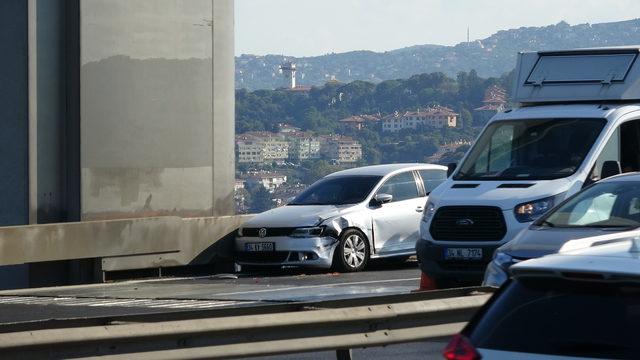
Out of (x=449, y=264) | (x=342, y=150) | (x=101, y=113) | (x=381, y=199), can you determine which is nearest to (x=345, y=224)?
(x=381, y=199)

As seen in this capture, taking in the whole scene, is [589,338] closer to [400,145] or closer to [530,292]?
[530,292]

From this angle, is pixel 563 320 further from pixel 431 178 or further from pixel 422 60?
pixel 422 60

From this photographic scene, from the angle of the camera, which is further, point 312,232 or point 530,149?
point 312,232

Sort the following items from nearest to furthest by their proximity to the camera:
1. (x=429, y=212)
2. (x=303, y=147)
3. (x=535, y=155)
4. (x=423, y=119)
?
(x=429, y=212) → (x=535, y=155) → (x=303, y=147) → (x=423, y=119)

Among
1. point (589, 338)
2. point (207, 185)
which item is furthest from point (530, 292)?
point (207, 185)

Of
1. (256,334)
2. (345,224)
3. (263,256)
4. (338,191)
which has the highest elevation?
(338,191)

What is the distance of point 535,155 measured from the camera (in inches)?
615

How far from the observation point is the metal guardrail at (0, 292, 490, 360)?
6.92m

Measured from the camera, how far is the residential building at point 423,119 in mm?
50344

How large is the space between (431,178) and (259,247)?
10.00ft

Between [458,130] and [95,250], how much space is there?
28.9 meters

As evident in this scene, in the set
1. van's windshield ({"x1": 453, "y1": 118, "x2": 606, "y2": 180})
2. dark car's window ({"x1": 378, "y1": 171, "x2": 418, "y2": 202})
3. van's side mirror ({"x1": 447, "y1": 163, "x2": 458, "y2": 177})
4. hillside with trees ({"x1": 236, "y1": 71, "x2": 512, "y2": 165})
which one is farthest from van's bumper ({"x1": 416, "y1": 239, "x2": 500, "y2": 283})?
hillside with trees ({"x1": 236, "y1": 71, "x2": 512, "y2": 165})

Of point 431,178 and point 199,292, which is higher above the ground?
point 431,178

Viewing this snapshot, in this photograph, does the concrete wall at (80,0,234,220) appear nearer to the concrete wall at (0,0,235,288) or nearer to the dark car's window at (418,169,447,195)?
the concrete wall at (0,0,235,288)
